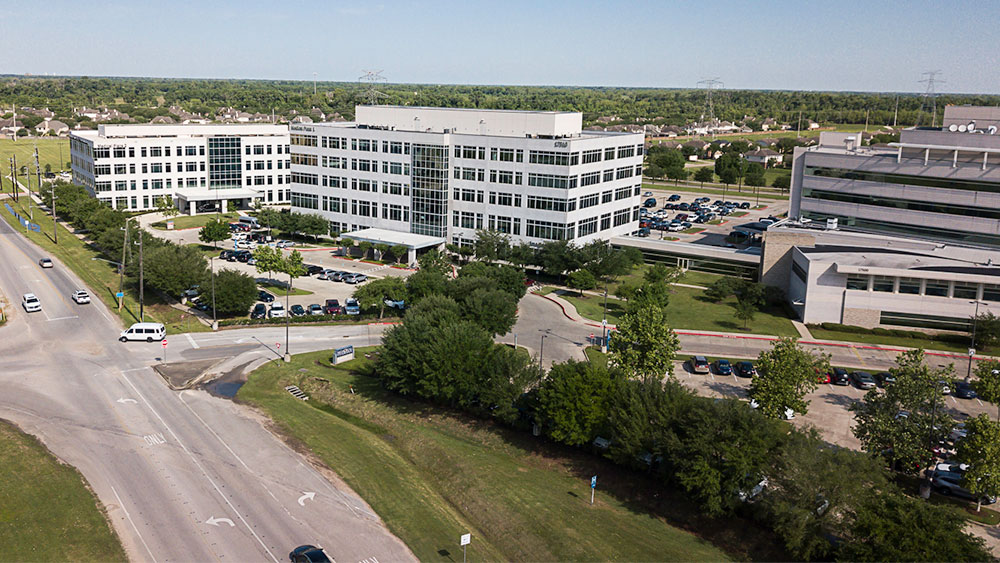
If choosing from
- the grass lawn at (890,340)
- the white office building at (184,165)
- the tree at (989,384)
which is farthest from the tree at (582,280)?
the white office building at (184,165)

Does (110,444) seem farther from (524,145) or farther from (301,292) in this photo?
(524,145)

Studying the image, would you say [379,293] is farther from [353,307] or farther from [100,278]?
[100,278]

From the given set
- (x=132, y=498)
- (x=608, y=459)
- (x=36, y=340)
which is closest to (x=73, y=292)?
(x=36, y=340)

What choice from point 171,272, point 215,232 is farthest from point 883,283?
point 215,232

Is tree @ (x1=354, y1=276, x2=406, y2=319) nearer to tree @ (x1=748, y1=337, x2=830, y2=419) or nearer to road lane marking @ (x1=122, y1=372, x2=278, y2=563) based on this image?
road lane marking @ (x1=122, y1=372, x2=278, y2=563)

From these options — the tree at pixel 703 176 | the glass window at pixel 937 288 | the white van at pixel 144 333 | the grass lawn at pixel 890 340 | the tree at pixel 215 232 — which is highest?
the tree at pixel 703 176

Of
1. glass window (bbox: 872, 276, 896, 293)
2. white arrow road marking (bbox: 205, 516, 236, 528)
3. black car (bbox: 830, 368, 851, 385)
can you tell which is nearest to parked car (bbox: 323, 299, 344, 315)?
white arrow road marking (bbox: 205, 516, 236, 528)

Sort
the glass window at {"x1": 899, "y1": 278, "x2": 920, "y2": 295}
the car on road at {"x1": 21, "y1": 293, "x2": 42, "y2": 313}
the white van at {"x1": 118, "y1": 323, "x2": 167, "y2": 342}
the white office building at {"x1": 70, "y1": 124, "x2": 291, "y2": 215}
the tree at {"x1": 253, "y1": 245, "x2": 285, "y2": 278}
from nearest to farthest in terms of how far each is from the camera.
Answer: the white van at {"x1": 118, "y1": 323, "x2": 167, "y2": 342} → the glass window at {"x1": 899, "y1": 278, "x2": 920, "y2": 295} → the car on road at {"x1": 21, "y1": 293, "x2": 42, "y2": 313} → the tree at {"x1": 253, "y1": 245, "x2": 285, "y2": 278} → the white office building at {"x1": 70, "y1": 124, "x2": 291, "y2": 215}

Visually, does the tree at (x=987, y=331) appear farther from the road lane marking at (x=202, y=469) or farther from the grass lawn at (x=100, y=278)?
the grass lawn at (x=100, y=278)
